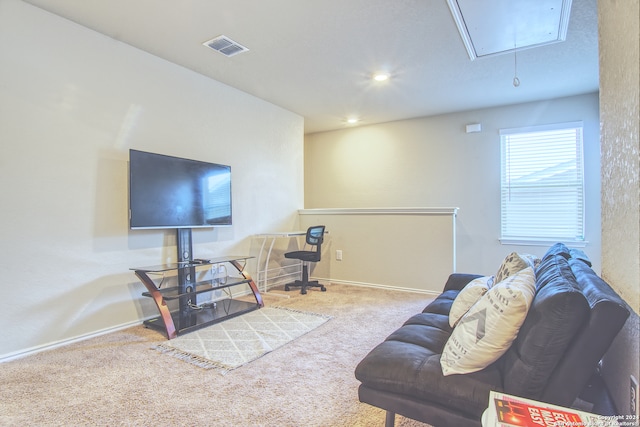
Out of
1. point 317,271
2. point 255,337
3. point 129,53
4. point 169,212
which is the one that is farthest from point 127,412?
point 317,271

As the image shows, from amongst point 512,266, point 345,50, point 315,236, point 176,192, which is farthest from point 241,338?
point 345,50

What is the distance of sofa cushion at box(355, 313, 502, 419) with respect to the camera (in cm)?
122

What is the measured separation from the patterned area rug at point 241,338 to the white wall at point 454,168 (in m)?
1.85

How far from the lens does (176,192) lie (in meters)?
3.29

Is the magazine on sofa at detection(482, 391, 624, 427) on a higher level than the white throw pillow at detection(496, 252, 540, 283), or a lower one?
lower

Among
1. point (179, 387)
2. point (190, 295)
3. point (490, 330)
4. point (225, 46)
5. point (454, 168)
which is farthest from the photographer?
point (454, 168)

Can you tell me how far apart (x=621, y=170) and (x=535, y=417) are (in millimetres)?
803

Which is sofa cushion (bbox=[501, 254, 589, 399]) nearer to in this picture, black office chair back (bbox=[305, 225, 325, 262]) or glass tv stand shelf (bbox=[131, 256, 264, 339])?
glass tv stand shelf (bbox=[131, 256, 264, 339])

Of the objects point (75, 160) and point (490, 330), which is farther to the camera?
point (75, 160)

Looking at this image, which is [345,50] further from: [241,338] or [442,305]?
[241,338]

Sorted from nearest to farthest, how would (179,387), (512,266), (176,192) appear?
(512,266) → (179,387) → (176,192)

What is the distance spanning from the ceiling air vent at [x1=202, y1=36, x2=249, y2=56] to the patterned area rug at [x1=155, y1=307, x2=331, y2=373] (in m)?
2.57

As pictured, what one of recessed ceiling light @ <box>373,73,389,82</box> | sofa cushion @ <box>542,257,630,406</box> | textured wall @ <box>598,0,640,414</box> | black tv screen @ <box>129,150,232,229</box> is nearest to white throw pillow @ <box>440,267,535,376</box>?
sofa cushion @ <box>542,257,630,406</box>

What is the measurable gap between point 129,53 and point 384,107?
10.5 feet
